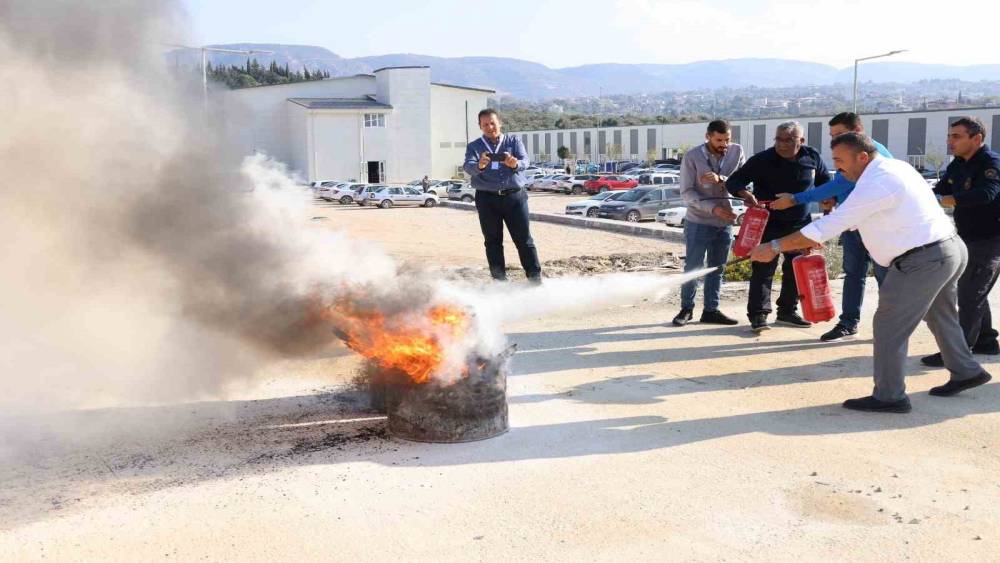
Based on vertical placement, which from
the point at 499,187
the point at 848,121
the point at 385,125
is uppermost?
the point at 385,125

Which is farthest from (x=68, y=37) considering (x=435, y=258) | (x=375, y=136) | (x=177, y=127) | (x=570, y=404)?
(x=375, y=136)

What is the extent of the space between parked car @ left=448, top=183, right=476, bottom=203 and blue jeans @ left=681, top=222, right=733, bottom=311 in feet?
137

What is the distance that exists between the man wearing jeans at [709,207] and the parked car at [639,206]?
26.8 m

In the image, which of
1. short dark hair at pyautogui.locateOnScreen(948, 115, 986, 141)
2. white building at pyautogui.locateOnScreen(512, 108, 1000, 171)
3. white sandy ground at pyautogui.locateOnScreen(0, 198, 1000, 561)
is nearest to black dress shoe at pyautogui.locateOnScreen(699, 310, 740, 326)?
white sandy ground at pyautogui.locateOnScreen(0, 198, 1000, 561)

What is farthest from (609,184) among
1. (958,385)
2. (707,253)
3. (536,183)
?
(958,385)

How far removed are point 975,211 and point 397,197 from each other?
39.6 meters

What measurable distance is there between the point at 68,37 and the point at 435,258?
1285cm

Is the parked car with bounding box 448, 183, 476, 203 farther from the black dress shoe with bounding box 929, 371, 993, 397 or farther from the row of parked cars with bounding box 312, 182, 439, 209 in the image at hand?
the black dress shoe with bounding box 929, 371, 993, 397

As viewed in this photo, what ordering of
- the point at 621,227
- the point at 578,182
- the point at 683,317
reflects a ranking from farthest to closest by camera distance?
the point at 578,182
the point at 621,227
the point at 683,317

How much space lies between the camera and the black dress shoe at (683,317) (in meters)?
8.38

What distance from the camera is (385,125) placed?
240ft

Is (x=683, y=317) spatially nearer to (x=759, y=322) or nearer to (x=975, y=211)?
(x=759, y=322)

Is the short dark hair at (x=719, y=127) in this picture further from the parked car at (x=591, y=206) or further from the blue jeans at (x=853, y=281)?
the parked car at (x=591, y=206)

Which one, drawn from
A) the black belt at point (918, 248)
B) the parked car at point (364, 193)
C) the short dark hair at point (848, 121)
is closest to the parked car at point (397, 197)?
the parked car at point (364, 193)
